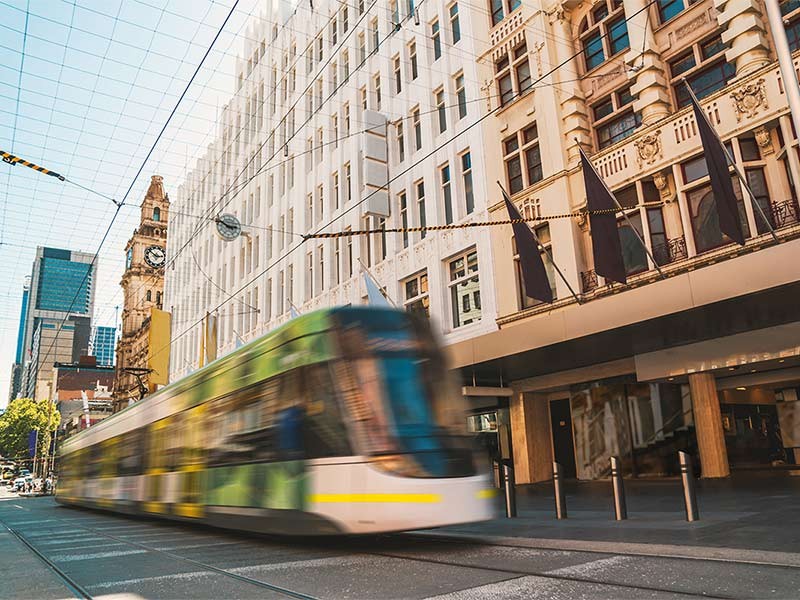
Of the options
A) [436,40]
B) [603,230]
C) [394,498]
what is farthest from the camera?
[436,40]

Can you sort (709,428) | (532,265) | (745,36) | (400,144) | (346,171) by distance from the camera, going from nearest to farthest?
(745,36) → (532,265) → (709,428) → (400,144) → (346,171)

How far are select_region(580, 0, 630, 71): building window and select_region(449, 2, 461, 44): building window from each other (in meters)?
5.59

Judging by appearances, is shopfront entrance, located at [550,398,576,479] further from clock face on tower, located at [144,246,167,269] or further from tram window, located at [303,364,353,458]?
clock face on tower, located at [144,246,167,269]

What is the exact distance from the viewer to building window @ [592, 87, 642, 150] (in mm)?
17656

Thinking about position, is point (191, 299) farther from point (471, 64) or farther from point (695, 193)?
point (695, 193)

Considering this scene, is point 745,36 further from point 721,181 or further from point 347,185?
point 347,185

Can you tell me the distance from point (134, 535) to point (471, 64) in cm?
1835

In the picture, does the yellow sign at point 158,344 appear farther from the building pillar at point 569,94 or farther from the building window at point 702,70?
the building window at point 702,70

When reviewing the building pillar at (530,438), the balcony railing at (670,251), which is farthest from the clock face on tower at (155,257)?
the balcony railing at (670,251)

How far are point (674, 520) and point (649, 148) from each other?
10625 mm

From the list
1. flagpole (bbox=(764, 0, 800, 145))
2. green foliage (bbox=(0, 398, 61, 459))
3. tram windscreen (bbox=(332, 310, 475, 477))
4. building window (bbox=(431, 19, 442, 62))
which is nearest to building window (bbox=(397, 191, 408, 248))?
building window (bbox=(431, 19, 442, 62))

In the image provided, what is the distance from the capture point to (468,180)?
72.5 ft

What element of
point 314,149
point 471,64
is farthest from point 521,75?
point 314,149

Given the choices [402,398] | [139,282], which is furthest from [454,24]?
[139,282]
